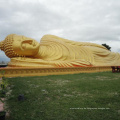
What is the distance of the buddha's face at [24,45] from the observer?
651cm

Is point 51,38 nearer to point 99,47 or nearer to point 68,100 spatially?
point 99,47

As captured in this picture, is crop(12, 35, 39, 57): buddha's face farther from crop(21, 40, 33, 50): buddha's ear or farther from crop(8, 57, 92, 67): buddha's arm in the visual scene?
crop(8, 57, 92, 67): buddha's arm

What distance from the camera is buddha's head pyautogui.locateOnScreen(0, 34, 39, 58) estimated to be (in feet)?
21.4

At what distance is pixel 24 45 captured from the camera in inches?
261

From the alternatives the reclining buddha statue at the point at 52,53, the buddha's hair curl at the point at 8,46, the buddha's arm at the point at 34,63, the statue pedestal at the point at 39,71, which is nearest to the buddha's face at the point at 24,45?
the reclining buddha statue at the point at 52,53

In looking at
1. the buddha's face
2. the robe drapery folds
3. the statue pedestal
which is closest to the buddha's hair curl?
the buddha's face

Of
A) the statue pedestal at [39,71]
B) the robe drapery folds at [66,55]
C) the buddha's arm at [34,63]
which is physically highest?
the robe drapery folds at [66,55]

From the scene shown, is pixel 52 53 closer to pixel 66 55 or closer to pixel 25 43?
pixel 66 55

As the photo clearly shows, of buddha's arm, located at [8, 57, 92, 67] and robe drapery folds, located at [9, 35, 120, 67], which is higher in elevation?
robe drapery folds, located at [9, 35, 120, 67]

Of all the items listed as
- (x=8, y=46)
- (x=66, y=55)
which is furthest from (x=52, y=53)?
(x=8, y=46)

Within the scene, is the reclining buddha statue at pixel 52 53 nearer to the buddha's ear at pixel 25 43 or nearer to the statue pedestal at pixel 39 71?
the buddha's ear at pixel 25 43

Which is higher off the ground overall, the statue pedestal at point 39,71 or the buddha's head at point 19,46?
the buddha's head at point 19,46

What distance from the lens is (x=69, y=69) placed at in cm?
727

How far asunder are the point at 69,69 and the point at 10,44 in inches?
139
